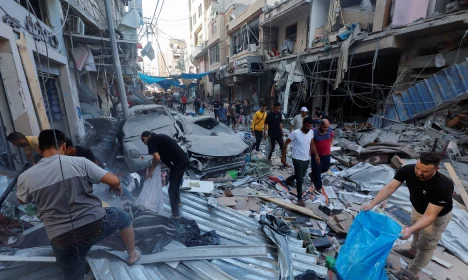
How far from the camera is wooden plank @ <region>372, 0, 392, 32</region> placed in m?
7.98

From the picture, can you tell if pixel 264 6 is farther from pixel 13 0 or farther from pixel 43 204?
pixel 43 204

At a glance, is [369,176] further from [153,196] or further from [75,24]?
[75,24]

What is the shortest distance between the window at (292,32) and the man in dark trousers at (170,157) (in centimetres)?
1291

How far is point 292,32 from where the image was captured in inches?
556

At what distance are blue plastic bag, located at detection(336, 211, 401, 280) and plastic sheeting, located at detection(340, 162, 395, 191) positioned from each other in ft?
9.87

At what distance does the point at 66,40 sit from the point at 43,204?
29.5ft

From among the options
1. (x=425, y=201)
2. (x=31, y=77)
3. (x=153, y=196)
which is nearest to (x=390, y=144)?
(x=425, y=201)

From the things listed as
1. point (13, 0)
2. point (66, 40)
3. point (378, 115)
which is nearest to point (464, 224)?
point (378, 115)

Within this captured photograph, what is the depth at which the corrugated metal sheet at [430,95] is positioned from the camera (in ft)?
20.3

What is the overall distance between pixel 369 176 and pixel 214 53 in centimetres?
2401

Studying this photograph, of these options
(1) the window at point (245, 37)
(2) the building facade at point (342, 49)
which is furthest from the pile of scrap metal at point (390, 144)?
(1) the window at point (245, 37)

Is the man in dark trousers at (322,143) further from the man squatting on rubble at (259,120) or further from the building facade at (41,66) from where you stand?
the building facade at (41,66)

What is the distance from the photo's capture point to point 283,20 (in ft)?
46.3

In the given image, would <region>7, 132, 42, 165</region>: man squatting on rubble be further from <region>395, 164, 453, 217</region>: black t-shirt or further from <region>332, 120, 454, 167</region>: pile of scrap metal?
<region>332, 120, 454, 167</region>: pile of scrap metal
